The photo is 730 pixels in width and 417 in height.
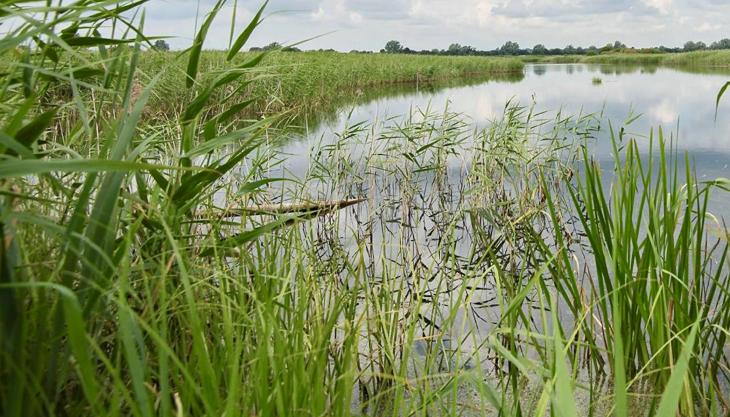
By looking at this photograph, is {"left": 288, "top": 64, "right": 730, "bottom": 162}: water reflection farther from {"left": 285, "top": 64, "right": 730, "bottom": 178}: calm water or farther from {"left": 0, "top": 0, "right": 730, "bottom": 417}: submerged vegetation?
{"left": 0, "top": 0, "right": 730, "bottom": 417}: submerged vegetation

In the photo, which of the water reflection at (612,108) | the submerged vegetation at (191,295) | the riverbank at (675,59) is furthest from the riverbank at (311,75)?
the riverbank at (675,59)

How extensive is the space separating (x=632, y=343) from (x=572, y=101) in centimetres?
1058

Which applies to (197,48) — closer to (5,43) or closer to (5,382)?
(5,43)

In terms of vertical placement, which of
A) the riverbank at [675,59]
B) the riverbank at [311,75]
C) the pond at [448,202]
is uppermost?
the riverbank at [675,59]

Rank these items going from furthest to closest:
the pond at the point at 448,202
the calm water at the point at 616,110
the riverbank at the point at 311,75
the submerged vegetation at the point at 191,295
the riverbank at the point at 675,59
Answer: the riverbank at the point at 675,59
the riverbank at the point at 311,75
the calm water at the point at 616,110
the pond at the point at 448,202
the submerged vegetation at the point at 191,295

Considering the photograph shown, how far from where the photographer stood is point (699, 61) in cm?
2681

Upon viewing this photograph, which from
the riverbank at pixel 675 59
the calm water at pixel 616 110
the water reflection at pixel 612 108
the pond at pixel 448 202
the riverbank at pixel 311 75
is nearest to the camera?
the pond at pixel 448 202

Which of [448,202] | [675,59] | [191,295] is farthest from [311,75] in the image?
[675,59]

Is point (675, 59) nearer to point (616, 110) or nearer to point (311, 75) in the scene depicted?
point (616, 110)

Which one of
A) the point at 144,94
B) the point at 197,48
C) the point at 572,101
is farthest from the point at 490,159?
the point at 572,101

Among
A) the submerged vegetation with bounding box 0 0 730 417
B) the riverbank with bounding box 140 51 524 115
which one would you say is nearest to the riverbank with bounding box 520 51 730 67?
the riverbank with bounding box 140 51 524 115

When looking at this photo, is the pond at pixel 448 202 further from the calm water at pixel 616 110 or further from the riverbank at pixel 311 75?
the riverbank at pixel 311 75

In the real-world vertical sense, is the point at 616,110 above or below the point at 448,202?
above

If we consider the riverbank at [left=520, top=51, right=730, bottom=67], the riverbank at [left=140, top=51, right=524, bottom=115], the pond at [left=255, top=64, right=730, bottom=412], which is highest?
the riverbank at [left=520, top=51, right=730, bottom=67]
